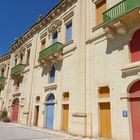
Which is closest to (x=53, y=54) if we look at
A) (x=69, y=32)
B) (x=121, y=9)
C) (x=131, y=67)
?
(x=69, y=32)

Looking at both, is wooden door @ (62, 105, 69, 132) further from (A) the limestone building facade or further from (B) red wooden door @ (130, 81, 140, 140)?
(B) red wooden door @ (130, 81, 140, 140)

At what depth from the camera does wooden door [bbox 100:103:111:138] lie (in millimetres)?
10830

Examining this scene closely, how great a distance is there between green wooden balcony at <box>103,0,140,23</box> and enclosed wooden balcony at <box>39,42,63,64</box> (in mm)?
5734

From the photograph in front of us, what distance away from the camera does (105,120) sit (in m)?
11.1

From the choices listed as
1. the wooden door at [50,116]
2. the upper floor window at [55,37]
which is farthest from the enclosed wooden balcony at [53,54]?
the wooden door at [50,116]

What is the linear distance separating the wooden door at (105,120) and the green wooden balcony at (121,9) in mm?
5142

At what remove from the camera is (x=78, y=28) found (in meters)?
14.9

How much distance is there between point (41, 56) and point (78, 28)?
207 inches

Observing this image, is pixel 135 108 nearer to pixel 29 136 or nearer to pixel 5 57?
pixel 29 136

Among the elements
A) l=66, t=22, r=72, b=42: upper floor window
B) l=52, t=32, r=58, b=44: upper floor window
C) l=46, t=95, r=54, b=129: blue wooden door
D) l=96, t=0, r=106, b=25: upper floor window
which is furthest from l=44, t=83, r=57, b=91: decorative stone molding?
l=96, t=0, r=106, b=25: upper floor window

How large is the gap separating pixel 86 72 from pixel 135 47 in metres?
3.87

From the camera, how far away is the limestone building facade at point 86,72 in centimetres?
1020

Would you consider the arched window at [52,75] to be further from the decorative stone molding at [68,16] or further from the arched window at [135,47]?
the arched window at [135,47]

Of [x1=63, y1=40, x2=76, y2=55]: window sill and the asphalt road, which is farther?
[x1=63, y1=40, x2=76, y2=55]: window sill
